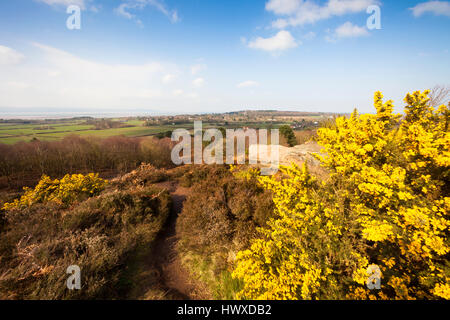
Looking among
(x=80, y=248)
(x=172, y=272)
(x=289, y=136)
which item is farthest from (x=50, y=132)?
(x=289, y=136)

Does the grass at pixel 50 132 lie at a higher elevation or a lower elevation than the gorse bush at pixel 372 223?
higher

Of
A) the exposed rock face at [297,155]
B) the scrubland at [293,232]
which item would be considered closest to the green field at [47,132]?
the scrubland at [293,232]

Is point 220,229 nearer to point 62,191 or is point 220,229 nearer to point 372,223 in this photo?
point 372,223

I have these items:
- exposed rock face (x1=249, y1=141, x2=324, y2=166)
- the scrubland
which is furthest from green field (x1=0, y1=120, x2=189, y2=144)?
exposed rock face (x1=249, y1=141, x2=324, y2=166)

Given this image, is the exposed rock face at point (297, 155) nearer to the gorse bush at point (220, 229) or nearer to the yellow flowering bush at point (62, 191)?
the gorse bush at point (220, 229)
